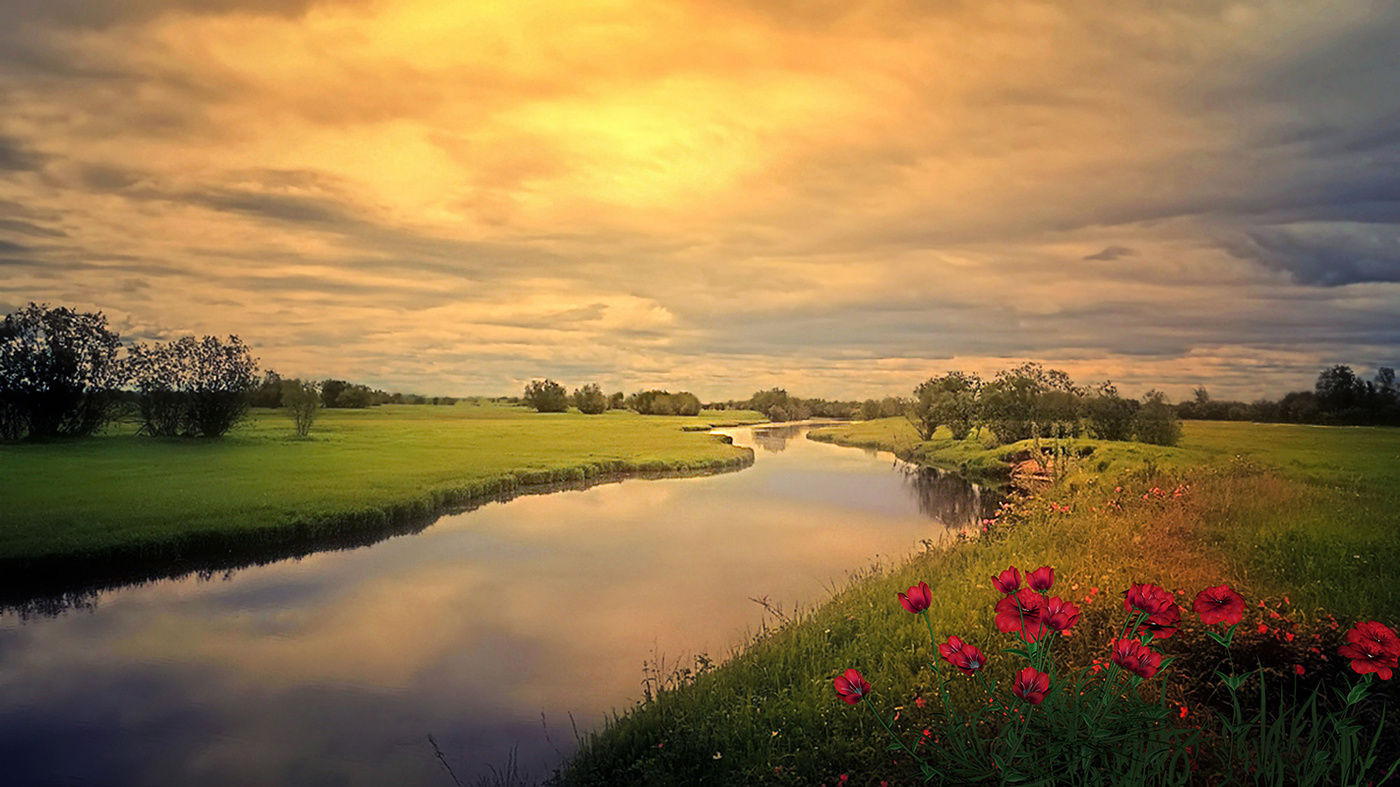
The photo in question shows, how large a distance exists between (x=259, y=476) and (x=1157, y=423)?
4504 centimetres

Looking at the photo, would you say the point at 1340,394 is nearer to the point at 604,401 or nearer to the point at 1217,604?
the point at 1217,604

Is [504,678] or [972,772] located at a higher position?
[972,772]

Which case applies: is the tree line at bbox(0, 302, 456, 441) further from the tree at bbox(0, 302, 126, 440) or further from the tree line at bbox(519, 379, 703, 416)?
the tree line at bbox(519, 379, 703, 416)

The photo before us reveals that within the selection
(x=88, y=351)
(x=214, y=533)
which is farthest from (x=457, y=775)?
(x=88, y=351)

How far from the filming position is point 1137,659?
4461 millimetres

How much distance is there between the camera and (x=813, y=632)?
1115 centimetres

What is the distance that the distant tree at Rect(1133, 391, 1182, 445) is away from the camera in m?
38.5

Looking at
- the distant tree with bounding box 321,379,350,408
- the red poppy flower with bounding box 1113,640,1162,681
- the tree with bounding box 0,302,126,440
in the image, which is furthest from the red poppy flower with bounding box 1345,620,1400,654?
the distant tree with bounding box 321,379,350,408

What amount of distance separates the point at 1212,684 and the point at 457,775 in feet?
29.8

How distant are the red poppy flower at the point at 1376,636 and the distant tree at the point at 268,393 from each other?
5458cm

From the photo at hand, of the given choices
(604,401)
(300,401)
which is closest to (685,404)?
(604,401)

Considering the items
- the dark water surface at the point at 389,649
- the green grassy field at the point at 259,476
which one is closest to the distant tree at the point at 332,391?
the green grassy field at the point at 259,476

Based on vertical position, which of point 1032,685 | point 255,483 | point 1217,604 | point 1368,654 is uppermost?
point 1217,604

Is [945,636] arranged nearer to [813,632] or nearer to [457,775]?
[813,632]
